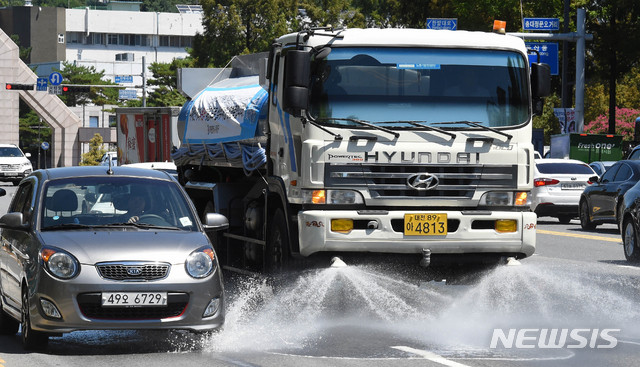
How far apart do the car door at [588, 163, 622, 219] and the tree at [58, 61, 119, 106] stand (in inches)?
3935

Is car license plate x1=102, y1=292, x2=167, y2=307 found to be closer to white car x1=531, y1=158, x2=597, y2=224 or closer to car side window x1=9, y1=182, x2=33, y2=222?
car side window x1=9, y1=182, x2=33, y2=222

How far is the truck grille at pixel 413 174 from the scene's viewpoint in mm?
11891

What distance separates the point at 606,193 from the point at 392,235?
593 inches

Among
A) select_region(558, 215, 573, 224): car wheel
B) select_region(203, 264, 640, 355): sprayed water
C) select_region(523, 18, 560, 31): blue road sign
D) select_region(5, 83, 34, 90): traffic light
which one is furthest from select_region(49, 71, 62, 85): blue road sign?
select_region(203, 264, 640, 355): sprayed water

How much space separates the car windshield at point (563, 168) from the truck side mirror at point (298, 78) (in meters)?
19.1

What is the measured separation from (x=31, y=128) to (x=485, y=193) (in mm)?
108912

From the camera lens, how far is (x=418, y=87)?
12.1m

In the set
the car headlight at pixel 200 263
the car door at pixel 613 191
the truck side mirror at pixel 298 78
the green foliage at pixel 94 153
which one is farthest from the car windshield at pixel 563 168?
the green foliage at pixel 94 153

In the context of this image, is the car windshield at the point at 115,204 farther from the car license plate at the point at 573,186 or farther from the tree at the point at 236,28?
the tree at the point at 236,28

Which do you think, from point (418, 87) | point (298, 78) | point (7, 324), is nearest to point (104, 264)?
point (7, 324)

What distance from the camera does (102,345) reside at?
10.4 m

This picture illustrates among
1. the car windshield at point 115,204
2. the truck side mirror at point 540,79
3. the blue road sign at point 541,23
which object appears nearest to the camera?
the car windshield at point 115,204

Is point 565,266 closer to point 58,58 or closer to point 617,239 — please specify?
point 617,239

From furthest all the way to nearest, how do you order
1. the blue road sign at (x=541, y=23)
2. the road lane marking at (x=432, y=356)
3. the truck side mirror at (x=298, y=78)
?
the blue road sign at (x=541, y=23)
the truck side mirror at (x=298, y=78)
the road lane marking at (x=432, y=356)
